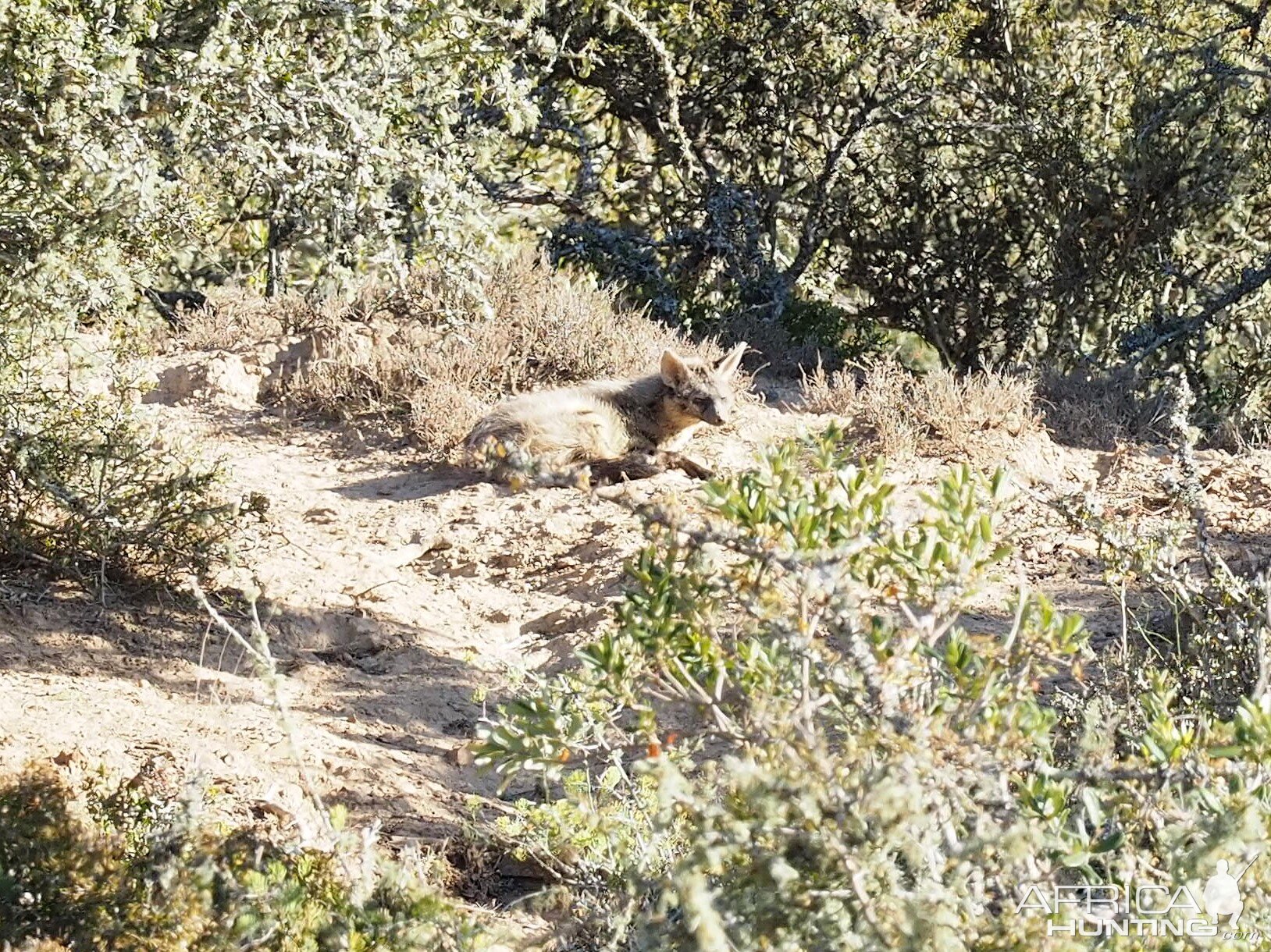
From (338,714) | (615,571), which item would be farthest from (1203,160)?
(338,714)

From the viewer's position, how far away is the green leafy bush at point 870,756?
2508 mm

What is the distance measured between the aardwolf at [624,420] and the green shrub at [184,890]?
12.2 feet

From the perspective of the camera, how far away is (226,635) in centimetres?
564

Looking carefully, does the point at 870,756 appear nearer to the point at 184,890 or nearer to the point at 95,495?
the point at 184,890

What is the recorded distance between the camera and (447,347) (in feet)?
27.1

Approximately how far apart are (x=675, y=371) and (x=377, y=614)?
8.25 ft

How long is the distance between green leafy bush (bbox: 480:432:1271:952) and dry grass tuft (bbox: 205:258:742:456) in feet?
15.8

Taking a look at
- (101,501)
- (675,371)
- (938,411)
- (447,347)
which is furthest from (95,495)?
(938,411)

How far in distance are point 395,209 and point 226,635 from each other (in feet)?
6.05

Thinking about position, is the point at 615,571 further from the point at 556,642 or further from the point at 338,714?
the point at 338,714

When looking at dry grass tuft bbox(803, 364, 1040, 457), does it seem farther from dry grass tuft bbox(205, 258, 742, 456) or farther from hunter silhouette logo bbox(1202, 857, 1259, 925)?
hunter silhouette logo bbox(1202, 857, 1259, 925)

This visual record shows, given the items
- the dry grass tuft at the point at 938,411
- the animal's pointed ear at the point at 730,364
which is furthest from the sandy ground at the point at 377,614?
the animal's pointed ear at the point at 730,364

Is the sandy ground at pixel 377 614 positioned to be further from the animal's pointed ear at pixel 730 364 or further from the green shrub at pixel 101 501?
the animal's pointed ear at pixel 730 364

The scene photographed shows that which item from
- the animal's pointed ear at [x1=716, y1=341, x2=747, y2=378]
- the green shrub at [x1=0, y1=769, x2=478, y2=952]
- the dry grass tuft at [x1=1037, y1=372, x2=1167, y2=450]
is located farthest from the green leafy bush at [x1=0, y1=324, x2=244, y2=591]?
the dry grass tuft at [x1=1037, y1=372, x2=1167, y2=450]
